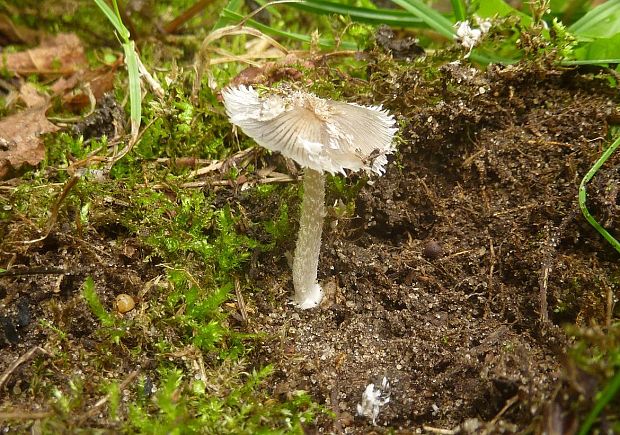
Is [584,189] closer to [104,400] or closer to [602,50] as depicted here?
[602,50]

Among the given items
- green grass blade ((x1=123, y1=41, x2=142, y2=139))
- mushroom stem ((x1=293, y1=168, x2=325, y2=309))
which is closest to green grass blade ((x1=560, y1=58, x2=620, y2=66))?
mushroom stem ((x1=293, y1=168, x2=325, y2=309))

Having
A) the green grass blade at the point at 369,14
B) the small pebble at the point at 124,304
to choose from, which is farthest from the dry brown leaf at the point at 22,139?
the green grass blade at the point at 369,14

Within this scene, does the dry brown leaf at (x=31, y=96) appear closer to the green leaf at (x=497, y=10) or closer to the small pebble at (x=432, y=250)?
the small pebble at (x=432, y=250)

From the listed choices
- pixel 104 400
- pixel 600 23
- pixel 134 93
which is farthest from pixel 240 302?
pixel 600 23

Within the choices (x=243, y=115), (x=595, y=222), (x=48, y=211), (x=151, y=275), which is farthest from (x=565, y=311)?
(x=48, y=211)

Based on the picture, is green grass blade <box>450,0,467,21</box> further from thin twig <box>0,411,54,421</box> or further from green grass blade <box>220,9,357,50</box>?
thin twig <box>0,411,54,421</box>

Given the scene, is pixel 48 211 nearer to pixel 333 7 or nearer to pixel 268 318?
pixel 268 318
